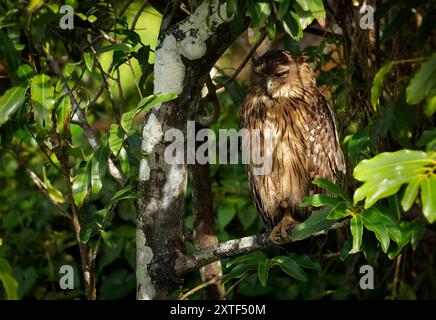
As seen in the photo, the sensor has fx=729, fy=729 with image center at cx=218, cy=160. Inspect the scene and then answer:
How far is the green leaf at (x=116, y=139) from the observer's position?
321cm

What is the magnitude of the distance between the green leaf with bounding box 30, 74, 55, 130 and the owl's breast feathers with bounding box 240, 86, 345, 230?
128cm

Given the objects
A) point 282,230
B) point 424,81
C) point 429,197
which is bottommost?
point 282,230

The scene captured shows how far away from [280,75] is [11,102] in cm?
159

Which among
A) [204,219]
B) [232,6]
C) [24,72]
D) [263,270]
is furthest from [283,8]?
[204,219]

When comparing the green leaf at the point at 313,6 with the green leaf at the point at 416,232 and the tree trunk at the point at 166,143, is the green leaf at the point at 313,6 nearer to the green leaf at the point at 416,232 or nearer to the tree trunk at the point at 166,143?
the tree trunk at the point at 166,143

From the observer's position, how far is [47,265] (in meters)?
5.36

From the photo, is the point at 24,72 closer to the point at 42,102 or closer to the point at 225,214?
the point at 42,102

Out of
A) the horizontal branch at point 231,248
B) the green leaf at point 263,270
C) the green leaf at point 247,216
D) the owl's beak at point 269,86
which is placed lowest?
the green leaf at point 263,270

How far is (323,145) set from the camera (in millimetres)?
4145

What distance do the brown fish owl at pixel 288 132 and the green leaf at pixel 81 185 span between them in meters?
1.13

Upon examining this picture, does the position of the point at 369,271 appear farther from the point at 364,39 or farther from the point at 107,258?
the point at 107,258

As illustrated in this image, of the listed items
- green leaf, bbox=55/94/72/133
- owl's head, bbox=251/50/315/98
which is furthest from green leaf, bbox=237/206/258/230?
green leaf, bbox=55/94/72/133

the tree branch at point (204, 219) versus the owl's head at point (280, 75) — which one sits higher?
the owl's head at point (280, 75)

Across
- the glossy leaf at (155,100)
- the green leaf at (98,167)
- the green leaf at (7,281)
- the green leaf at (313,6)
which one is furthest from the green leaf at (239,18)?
the green leaf at (7,281)
